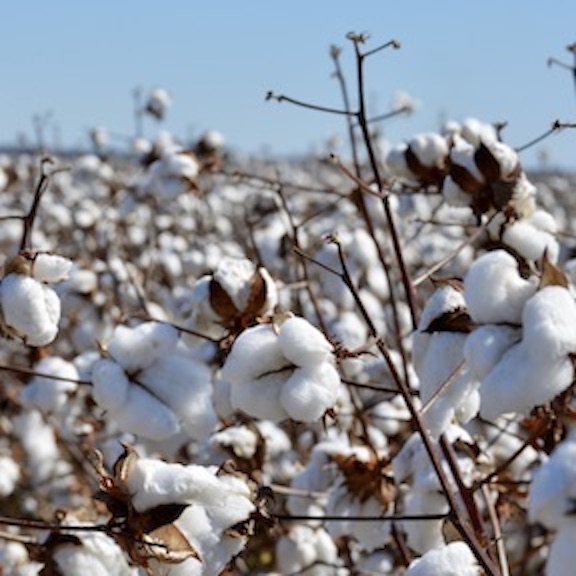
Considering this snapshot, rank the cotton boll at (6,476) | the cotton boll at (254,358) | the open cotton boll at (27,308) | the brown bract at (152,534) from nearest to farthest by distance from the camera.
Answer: the brown bract at (152,534), the cotton boll at (254,358), the open cotton boll at (27,308), the cotton boll at (6,476)

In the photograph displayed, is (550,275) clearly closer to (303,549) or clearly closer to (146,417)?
(146,417)

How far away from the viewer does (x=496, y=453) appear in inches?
124

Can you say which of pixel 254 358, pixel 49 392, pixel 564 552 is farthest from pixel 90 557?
pixel 49 392

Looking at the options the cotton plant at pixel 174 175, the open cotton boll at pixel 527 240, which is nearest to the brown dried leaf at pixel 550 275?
the open cotton boll at pixel 527 240

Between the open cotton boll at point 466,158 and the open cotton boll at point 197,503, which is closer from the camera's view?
the open cotton boll at point 197,503

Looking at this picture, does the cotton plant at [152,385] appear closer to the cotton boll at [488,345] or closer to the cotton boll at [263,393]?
the cotton boll at [263,393]

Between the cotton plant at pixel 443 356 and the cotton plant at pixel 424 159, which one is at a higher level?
the cotton plant at pixel 424 159

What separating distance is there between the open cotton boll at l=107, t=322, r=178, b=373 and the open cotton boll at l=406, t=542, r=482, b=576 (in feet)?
1.88

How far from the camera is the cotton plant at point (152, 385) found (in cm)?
172

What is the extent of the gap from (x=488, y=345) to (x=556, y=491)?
0.25m

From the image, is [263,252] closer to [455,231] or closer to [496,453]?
[496,453]

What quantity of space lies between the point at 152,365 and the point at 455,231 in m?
4.60

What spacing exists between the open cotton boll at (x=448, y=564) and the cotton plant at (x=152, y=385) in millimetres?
504

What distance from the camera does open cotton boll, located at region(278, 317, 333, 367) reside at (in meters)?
1.40
